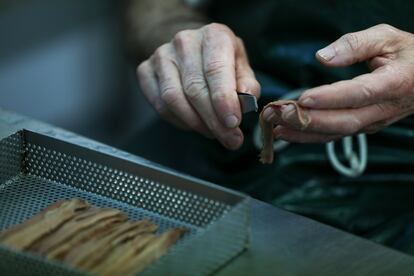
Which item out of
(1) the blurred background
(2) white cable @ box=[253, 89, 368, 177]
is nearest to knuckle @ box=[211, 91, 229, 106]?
(2) white cable @ box=[253, 89, 368, 177]

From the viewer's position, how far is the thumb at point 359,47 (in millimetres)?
859

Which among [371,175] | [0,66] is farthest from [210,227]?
[0,66]

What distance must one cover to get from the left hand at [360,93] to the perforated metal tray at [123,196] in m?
0.14

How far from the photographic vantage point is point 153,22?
1332 millimetres

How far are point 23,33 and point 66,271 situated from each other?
1.17m

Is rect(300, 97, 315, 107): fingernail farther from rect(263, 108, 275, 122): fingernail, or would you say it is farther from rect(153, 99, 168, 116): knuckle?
rect(153, 99, 168, 116): knuckle

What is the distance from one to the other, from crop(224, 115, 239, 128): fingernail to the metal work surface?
4.2 inches

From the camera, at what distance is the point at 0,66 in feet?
5.67

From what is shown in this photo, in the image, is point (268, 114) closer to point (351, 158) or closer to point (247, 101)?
point (247, 101)

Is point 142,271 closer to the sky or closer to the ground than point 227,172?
closer to the sky

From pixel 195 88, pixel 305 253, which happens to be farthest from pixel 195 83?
pixel 305 253

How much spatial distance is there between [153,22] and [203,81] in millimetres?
433

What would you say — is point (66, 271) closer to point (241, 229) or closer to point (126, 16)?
point (241, 229)

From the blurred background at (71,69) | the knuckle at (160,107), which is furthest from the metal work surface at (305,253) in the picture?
the blurred background at (71,69)
